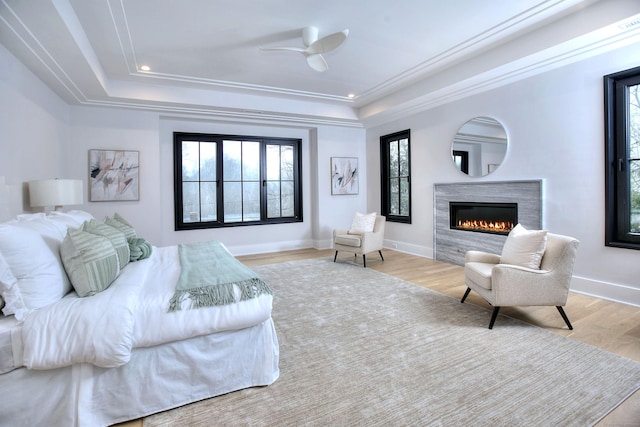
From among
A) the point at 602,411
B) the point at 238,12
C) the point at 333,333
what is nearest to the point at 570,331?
the point at 602,411

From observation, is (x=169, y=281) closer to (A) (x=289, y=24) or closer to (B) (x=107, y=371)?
(B) (x=107, y=371)

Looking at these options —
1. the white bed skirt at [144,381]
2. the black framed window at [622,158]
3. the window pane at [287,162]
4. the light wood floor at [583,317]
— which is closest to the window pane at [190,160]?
the window pane at [287,162]

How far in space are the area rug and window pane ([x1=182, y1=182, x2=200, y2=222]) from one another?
3314 mm

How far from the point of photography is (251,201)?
6207mm

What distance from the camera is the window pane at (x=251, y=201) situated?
20.2 feet

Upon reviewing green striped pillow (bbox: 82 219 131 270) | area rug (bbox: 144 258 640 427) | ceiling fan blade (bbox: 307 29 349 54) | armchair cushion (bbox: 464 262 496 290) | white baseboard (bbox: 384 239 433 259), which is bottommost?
area rug (bbox: 144 258 640 427)

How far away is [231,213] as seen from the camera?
19.8 ft

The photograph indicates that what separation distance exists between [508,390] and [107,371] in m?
2.21

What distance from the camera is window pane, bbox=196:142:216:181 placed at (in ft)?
18.9

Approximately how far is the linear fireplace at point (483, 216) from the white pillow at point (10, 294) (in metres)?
4.82

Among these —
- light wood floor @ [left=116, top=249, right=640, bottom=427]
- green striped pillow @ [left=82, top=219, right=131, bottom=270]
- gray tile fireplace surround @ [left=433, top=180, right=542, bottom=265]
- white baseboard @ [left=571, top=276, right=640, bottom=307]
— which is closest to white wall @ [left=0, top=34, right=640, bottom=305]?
white baseboard @ [left=571, top=276, right=640, bottom=307]

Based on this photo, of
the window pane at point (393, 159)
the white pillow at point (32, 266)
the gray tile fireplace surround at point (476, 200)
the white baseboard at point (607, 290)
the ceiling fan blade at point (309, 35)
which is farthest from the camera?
the window pane at point (393, 159)

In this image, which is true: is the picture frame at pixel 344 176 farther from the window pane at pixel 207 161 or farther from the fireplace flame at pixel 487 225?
the fireplace flame at pixel 487 225

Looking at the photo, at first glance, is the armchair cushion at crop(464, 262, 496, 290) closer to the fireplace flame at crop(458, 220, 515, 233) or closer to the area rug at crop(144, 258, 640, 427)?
the area rug at crop(144, 258, 640, 427)
